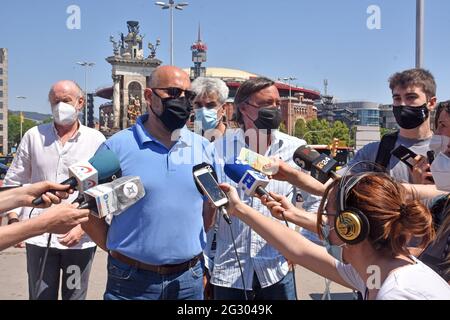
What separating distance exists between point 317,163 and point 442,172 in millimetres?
716

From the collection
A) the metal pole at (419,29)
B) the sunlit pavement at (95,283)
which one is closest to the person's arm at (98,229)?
the sunlit pavement at (95,283)

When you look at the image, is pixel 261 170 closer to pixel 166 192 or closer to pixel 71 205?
pixel 166 192

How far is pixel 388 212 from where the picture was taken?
6.18 feet

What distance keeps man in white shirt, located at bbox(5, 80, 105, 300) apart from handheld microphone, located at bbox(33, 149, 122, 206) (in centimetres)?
121

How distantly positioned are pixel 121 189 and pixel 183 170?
607 millimetres

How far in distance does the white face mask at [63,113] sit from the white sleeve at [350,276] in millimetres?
2412

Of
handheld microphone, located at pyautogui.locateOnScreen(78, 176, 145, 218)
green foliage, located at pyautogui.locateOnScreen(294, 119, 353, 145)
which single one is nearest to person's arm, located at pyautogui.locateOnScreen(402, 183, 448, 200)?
handheld microphone, located at pyautogui.locateOnScreen(78, 176, 145, 218)

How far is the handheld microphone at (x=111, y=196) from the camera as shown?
7.21ft

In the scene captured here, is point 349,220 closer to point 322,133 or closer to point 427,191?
point 427,191

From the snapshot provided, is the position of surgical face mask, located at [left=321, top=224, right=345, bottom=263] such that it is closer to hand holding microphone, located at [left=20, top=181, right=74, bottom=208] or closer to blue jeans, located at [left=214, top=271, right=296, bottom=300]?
blue jeans, located at [left=214, top=271, right=296, bottom=300]

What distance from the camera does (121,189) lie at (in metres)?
2.32

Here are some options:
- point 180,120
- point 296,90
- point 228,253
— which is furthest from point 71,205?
point 296,90

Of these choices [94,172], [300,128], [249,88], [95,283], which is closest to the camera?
[94,172]

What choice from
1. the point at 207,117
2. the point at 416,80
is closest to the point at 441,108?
the point at 416,80
